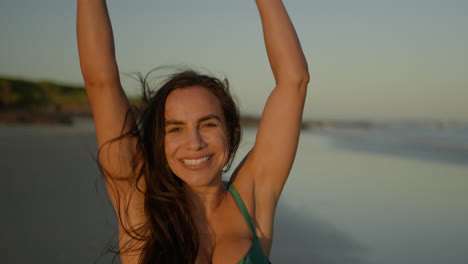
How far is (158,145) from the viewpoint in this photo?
2.08m

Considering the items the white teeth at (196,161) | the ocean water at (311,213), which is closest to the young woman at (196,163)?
the white teeth at (196,161)

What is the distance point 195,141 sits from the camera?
6.59ft

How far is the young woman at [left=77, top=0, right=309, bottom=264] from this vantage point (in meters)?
1.99

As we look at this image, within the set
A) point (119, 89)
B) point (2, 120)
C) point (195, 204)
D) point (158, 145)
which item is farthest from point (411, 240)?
point (2, 120)

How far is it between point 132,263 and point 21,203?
352 centimetres

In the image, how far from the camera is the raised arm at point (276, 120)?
2.02 metres

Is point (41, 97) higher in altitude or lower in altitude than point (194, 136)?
lower

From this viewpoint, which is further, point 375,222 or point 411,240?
point 375,222

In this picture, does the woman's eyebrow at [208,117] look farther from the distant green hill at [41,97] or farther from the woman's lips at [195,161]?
the distant green hill at [41,97]

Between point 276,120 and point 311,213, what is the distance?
3.82 meters

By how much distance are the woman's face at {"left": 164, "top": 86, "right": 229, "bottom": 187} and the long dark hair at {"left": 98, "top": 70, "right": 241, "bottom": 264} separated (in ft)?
0.15

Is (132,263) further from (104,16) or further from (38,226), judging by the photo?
(38,226)

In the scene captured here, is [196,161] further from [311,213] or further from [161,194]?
[311,213]

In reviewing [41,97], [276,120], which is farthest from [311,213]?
[41,97]
